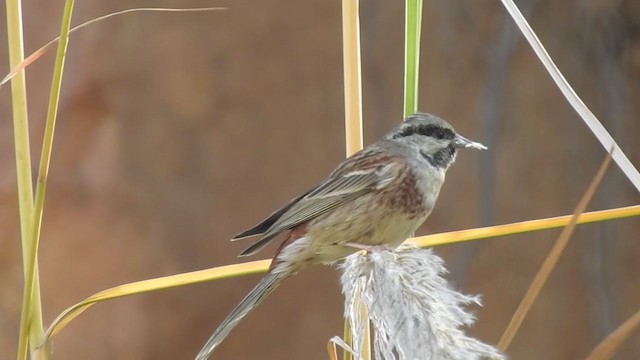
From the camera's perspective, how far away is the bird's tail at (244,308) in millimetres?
1301

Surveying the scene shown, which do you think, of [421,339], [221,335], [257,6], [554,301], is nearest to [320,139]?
[257,6]

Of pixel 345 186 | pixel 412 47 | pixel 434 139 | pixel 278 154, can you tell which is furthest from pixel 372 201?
pixel 278 154

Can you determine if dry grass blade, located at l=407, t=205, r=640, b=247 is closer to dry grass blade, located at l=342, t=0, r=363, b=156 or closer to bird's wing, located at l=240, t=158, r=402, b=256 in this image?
dry grass blade, located at l=342, t=0, r=363, b=156

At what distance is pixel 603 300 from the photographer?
3254mm

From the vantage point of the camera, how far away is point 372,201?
69.7 inches

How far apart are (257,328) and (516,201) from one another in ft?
2.92

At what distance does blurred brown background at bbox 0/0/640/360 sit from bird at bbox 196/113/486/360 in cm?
123

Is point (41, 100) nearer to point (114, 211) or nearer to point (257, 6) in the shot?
point (114, 211)

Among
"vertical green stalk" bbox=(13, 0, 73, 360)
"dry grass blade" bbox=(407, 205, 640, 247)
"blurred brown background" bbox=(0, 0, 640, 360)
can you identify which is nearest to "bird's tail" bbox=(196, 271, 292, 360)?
"vertical green stalk" bbox=(13, 0, 73, 360)

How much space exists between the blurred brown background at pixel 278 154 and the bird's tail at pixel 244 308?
142cm

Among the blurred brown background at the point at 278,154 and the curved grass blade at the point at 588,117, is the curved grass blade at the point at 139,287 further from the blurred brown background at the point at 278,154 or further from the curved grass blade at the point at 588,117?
the blurred brown background at the point at 278,154

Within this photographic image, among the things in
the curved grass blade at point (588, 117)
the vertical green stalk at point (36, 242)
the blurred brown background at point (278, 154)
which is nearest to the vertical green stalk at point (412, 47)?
the curved grass blade at point (588, 117)

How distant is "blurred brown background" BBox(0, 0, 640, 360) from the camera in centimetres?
291

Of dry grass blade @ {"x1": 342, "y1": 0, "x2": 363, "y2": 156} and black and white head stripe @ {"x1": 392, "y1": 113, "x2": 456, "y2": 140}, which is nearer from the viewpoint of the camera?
dry grass blade @ {"x1": 342, "y1": 0, "x2": 363, "y2": 156}
